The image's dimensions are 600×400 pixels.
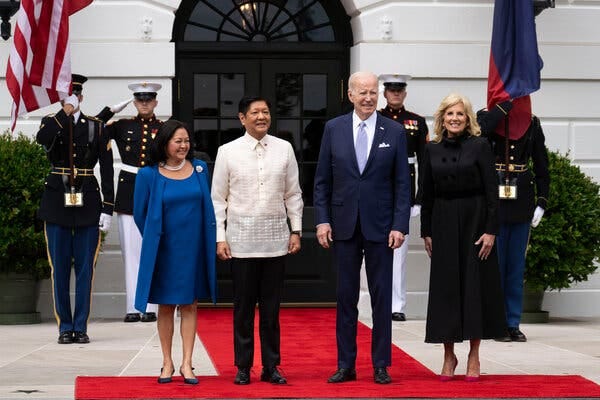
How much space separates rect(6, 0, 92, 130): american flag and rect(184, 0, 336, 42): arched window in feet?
7.61

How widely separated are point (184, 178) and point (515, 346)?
3.81 metres

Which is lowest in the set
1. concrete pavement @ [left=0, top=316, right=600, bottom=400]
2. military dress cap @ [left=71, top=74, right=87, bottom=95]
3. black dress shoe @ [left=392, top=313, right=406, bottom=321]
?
concrete pavement @ [left=0, top=316, right=600, bottom=400]

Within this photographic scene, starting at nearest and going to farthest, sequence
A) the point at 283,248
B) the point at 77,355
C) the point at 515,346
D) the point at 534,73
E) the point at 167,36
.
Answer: the point at 283,248
the point at 77,355
the point at 515,346
the point at 534,73
the point at 167,36

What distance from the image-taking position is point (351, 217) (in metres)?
9.41

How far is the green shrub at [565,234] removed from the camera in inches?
528

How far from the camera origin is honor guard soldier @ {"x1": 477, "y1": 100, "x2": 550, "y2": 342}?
12.4 metres

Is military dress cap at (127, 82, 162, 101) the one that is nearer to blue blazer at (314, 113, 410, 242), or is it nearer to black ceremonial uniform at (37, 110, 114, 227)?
black ceremonial uniform at (37, 110, 114, 227)

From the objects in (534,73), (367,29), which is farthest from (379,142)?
(367,29)

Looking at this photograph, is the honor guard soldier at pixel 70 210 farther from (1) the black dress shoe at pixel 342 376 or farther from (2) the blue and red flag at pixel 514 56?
(2) the blue and red flag at pixel 514 56

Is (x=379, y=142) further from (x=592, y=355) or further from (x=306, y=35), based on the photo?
(x=306, y=35)

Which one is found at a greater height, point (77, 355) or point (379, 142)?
point (379, 142)

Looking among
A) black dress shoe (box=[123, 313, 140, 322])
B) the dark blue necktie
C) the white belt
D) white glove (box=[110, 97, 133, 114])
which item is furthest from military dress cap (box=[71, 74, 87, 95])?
the dark blue necktie

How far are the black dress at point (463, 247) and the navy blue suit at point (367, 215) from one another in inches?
11.5

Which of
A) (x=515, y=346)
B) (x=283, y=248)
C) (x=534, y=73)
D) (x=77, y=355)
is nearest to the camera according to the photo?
(x=283, y=248)
